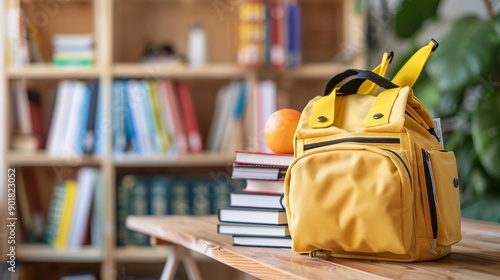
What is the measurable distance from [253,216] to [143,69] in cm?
180

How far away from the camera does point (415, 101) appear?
3.52ft

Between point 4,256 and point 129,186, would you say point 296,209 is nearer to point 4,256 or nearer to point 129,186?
point 129,186

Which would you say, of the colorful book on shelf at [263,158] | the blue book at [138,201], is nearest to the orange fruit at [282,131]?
the colorful book on shelf at [263,158]

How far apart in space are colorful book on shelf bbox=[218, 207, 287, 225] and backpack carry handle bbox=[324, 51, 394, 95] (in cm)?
21

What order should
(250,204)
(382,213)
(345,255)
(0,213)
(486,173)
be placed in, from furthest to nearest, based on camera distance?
Answer: (0,213)
(486,173)
(250,204)
(345,255)
(382,213)

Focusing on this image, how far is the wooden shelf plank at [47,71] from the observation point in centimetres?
290

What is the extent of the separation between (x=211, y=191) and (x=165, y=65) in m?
0.53

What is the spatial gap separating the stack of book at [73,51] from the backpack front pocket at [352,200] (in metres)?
2.05

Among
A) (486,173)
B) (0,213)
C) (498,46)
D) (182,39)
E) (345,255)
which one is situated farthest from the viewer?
(182,39)

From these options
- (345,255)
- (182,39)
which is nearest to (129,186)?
(182,39)

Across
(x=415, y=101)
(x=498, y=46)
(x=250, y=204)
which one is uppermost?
(x=498, y=46)

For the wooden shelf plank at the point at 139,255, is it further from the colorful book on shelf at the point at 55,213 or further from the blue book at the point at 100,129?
the blue book at the point at 100,129

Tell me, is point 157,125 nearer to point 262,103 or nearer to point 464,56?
point 262,103

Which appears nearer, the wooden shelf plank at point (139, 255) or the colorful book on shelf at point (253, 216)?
the colorful book on shelf at point (253, 216)
